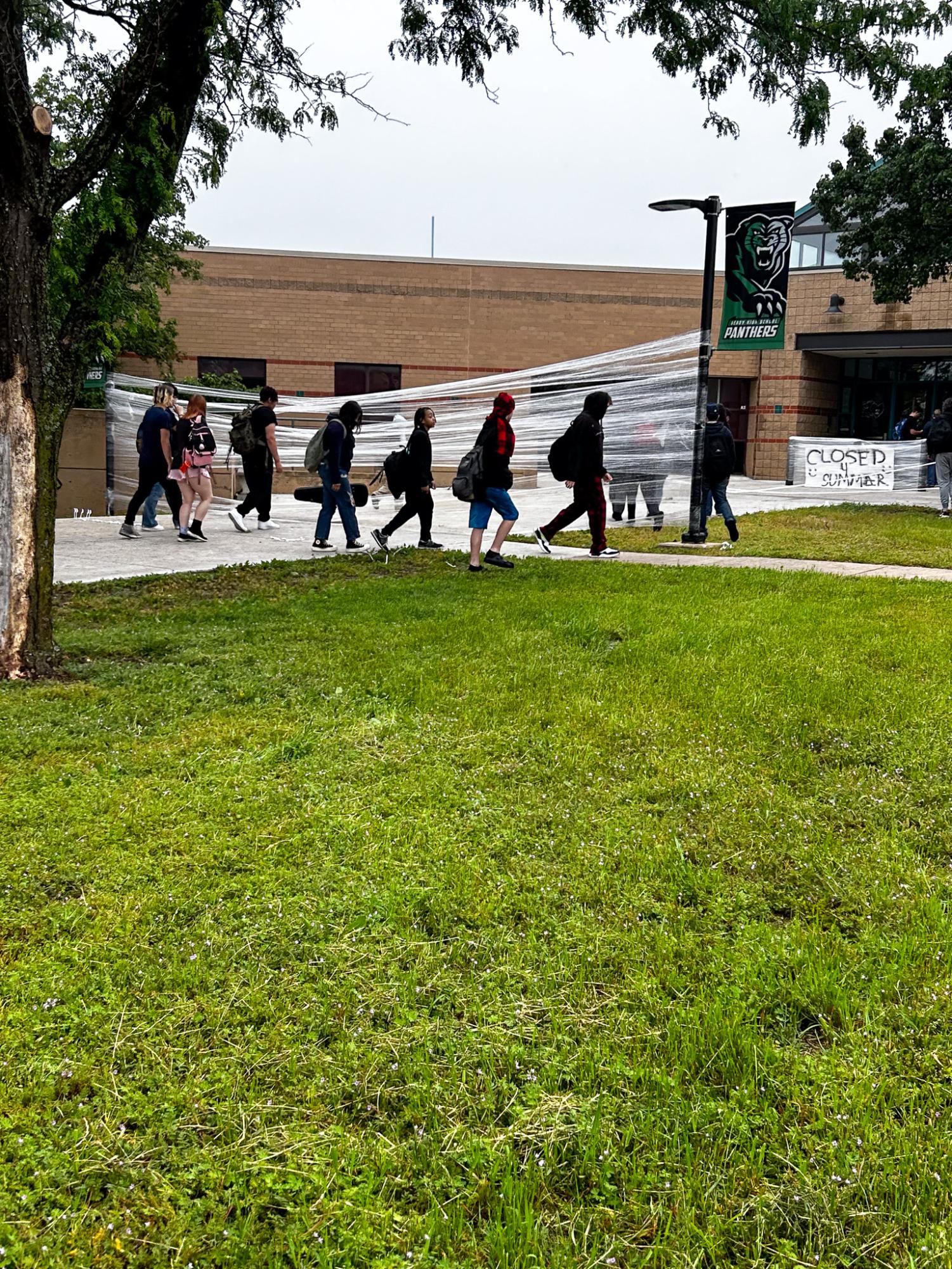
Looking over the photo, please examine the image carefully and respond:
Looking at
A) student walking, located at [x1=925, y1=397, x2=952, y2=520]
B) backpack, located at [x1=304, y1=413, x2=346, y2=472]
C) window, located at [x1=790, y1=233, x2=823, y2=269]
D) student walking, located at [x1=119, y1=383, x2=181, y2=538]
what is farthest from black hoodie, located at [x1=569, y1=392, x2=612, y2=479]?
window, located at [x1=790, y1=233, x2=823, y2=269]

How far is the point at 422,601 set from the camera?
26.7ft

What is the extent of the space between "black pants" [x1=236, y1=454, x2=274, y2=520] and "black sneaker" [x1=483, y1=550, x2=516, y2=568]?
4203mm

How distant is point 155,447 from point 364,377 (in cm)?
1697

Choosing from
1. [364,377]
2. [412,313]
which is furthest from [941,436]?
[364,377]

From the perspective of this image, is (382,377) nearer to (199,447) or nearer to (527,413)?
(527,413)

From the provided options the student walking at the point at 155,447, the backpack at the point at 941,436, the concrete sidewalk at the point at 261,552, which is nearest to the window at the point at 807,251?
the backpack at the point at 941,436

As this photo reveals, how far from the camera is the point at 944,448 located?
15.8 m

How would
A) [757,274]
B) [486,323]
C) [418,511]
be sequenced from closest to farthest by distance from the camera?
[418,511] → [757,274] → [486,323]

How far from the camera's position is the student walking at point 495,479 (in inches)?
387

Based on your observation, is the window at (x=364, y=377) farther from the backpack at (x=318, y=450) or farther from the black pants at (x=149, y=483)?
the backpack at (x=318, y=450)

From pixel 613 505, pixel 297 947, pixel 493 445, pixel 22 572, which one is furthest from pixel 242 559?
pixel 297 947

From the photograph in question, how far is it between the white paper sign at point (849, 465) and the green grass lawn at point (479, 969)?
17360 mm

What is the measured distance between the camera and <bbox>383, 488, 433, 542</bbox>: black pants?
1154 cm

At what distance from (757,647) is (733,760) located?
1945 mm
